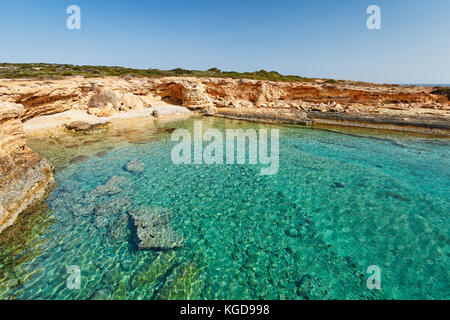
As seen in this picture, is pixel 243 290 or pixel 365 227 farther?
pixel 365 227

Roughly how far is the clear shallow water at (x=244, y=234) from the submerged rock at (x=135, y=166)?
313mm

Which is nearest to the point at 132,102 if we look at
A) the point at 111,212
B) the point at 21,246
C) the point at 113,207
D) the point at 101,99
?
the point at 101,99

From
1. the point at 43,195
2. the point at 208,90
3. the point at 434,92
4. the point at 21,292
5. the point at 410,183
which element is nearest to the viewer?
the point at 21,292

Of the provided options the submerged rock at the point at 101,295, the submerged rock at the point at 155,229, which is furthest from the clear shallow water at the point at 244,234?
the submerged rock at the point at 155,229

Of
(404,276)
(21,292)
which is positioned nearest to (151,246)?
(21,292)

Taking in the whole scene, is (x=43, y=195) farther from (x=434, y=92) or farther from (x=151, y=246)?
(x=434, y=92)

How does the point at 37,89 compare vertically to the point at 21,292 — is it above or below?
above

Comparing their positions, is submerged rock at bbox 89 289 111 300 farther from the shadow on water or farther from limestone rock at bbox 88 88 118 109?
limestone rock at bbox 88 88 118 109

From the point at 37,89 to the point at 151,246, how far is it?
18489 millimetres

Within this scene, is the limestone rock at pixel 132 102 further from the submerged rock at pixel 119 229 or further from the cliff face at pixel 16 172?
the submerged rock at pixel 119 229

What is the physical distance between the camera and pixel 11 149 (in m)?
7.44

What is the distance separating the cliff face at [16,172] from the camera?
238 inches

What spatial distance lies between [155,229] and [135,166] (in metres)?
5.18

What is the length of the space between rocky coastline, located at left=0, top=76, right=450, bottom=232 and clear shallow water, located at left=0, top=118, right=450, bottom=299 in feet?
3.95
